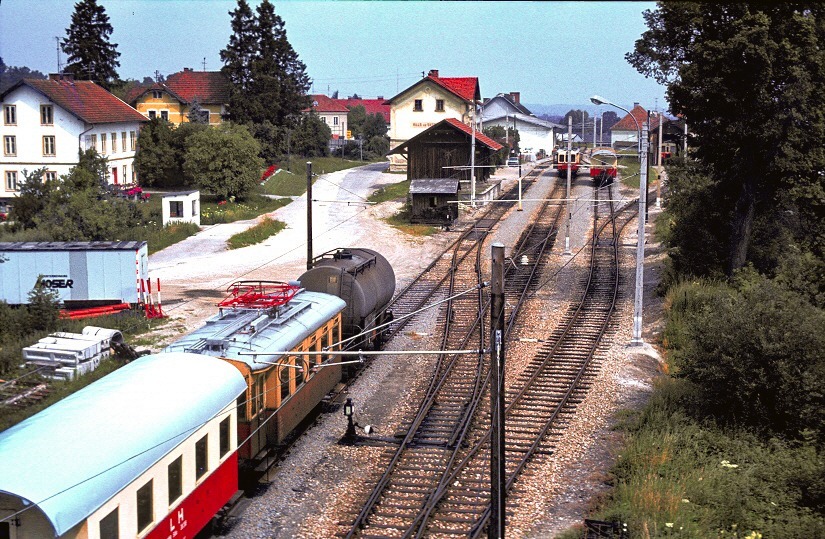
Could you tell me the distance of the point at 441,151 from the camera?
54.1 m

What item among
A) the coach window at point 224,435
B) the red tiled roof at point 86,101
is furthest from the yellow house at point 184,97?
the coach window at point 224,435

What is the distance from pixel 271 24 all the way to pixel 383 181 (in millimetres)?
14935

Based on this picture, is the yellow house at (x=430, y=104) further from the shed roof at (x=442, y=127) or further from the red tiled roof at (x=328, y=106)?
the red tiled roof at (x=328, y=106)

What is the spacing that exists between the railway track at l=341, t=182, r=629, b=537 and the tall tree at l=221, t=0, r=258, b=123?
39.9 m

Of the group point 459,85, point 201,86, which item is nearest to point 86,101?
point 201,86

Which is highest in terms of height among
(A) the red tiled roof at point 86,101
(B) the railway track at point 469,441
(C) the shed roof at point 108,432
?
(A) the red tiled roof at point 86,101

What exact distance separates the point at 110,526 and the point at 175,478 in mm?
1620

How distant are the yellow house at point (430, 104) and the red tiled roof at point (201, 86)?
13637 millimetres

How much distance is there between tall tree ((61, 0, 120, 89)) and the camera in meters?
56.9

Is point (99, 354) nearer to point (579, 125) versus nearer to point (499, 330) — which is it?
point (499, 330)

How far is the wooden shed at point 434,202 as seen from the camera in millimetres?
43656

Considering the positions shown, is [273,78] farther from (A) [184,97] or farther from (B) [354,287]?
(B) [354,287]

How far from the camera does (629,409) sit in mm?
18375

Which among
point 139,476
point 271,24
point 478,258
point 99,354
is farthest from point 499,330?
point 271,24
